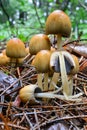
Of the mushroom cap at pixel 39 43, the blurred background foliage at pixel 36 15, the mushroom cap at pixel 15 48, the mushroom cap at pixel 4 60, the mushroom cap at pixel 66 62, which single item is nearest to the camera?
the mushroom cap at pixel 66 62

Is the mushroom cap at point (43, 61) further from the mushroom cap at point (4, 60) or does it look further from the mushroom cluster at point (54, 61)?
the mushroom cap at point (4, 60)

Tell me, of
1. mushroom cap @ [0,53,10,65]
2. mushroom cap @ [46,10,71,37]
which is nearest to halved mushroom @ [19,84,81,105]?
mushroom cap @ [46,10,71,37]

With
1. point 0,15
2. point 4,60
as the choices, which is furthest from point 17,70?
point 0,15

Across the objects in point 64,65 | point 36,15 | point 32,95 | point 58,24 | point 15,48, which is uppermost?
point 36,15

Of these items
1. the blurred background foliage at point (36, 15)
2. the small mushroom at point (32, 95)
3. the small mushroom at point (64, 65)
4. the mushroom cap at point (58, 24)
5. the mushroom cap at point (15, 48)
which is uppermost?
the blurred background foliage at point (36, 15)

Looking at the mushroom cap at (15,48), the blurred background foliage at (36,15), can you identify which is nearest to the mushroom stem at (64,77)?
the mushroom cap at (15,48)

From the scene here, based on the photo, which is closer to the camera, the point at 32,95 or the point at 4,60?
the point at 32,95

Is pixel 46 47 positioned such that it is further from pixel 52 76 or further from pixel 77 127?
pixel 77 127

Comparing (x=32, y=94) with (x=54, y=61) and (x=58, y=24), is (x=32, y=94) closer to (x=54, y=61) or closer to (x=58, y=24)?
(x=54, y=61)

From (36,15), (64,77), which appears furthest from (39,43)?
(36,15)
